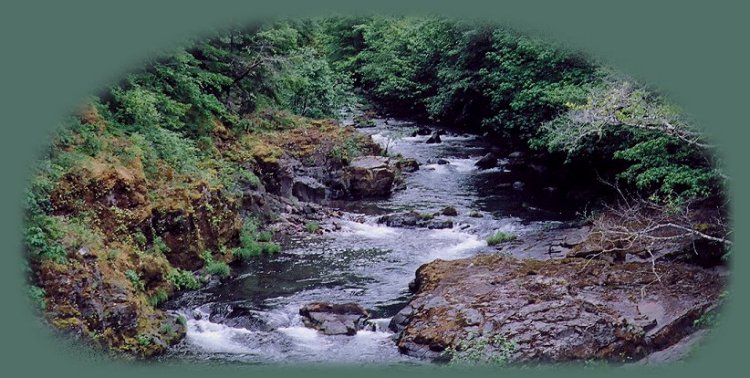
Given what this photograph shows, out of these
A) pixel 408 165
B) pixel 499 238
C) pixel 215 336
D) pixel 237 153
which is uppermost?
pixel 237 153

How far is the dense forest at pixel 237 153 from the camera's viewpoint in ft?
50.9

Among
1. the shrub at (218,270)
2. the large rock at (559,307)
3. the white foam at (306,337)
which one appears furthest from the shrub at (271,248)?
the white foam at (306,337)

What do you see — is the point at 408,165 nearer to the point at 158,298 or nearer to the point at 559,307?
the point at 158,298

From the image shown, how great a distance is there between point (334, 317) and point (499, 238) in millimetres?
7478

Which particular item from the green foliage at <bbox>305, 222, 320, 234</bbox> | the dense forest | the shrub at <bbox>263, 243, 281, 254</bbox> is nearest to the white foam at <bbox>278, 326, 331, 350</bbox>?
the dense forest

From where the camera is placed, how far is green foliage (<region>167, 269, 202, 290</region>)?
18328 mm

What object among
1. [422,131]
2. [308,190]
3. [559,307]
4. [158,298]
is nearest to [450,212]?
[308,190]

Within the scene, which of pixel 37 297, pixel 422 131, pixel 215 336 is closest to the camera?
pixel 37 297

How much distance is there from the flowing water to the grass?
30cm

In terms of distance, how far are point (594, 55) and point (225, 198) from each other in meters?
13.8

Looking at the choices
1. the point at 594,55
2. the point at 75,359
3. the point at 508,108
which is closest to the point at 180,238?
the point at 75,359

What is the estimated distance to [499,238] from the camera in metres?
22.0

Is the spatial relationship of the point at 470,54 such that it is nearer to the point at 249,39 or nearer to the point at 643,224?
the point at 249,39

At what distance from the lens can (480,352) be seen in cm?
1439
